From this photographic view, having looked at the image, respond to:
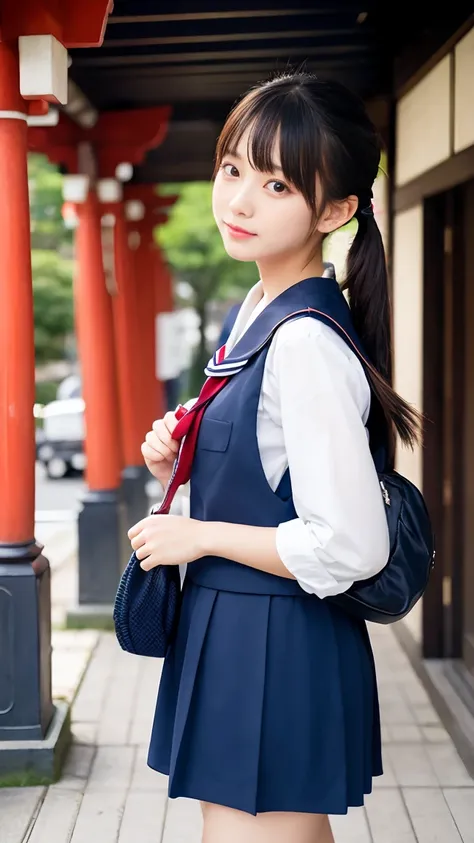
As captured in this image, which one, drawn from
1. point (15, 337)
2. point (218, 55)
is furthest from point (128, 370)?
point (15, 337)

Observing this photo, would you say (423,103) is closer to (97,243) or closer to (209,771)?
(97,243)

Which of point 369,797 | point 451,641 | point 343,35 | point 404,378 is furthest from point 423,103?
point 369,797

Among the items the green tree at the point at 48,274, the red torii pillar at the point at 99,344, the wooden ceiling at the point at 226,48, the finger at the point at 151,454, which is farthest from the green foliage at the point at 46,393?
the finger at the point at 151,454

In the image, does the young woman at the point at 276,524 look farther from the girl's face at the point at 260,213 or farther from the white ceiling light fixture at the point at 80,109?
the white ceiling light fixture at the point at 80,109

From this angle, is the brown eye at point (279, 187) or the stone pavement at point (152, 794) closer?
the brown eye at point (279, 187)

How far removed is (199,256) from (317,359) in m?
19.5

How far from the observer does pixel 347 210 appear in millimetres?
1610

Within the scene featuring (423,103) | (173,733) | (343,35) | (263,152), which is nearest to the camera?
(263,152)

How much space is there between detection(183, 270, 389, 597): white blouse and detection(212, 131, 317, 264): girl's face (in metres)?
0.16

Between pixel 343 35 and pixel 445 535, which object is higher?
pixel 343 35

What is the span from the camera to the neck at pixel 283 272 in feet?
5.40

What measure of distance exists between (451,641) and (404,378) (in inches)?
51.8

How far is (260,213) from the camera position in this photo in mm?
1562

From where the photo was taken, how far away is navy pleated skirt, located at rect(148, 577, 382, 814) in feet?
5.10
